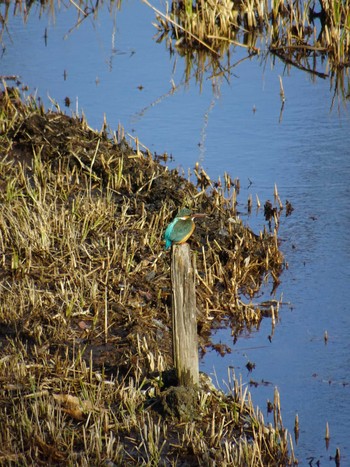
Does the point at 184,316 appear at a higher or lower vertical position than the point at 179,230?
lower

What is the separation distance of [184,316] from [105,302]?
109 centimetres

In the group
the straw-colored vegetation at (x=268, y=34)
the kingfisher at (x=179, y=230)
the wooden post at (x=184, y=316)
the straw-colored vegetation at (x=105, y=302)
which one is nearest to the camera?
the straw-colored vegetation at (x=105, y=302)

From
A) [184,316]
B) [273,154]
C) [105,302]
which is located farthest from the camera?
[273,154]

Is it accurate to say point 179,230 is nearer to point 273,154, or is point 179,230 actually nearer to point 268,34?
point 273,154

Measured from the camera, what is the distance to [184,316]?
16.1 ft

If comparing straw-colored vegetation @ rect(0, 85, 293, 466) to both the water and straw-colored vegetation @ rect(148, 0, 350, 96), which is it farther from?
straw-colored vegetation @ rect(148, 0, 350, 96)

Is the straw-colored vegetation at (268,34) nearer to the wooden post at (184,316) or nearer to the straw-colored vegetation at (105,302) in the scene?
the straw-colored vegetation at (105,302)

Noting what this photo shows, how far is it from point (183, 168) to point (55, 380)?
413 cm

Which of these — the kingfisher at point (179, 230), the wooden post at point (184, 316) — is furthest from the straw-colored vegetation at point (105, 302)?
the kingfisher at point (179, 230)

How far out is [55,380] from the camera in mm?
5000

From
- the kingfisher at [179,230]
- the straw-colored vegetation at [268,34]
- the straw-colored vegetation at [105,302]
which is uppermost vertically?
the straw-colored vegetation at [268,34]

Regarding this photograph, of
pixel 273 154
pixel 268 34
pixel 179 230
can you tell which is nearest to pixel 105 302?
pixel 179 230

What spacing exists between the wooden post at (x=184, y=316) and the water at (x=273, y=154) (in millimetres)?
695

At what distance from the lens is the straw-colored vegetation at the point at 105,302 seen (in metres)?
4.66
